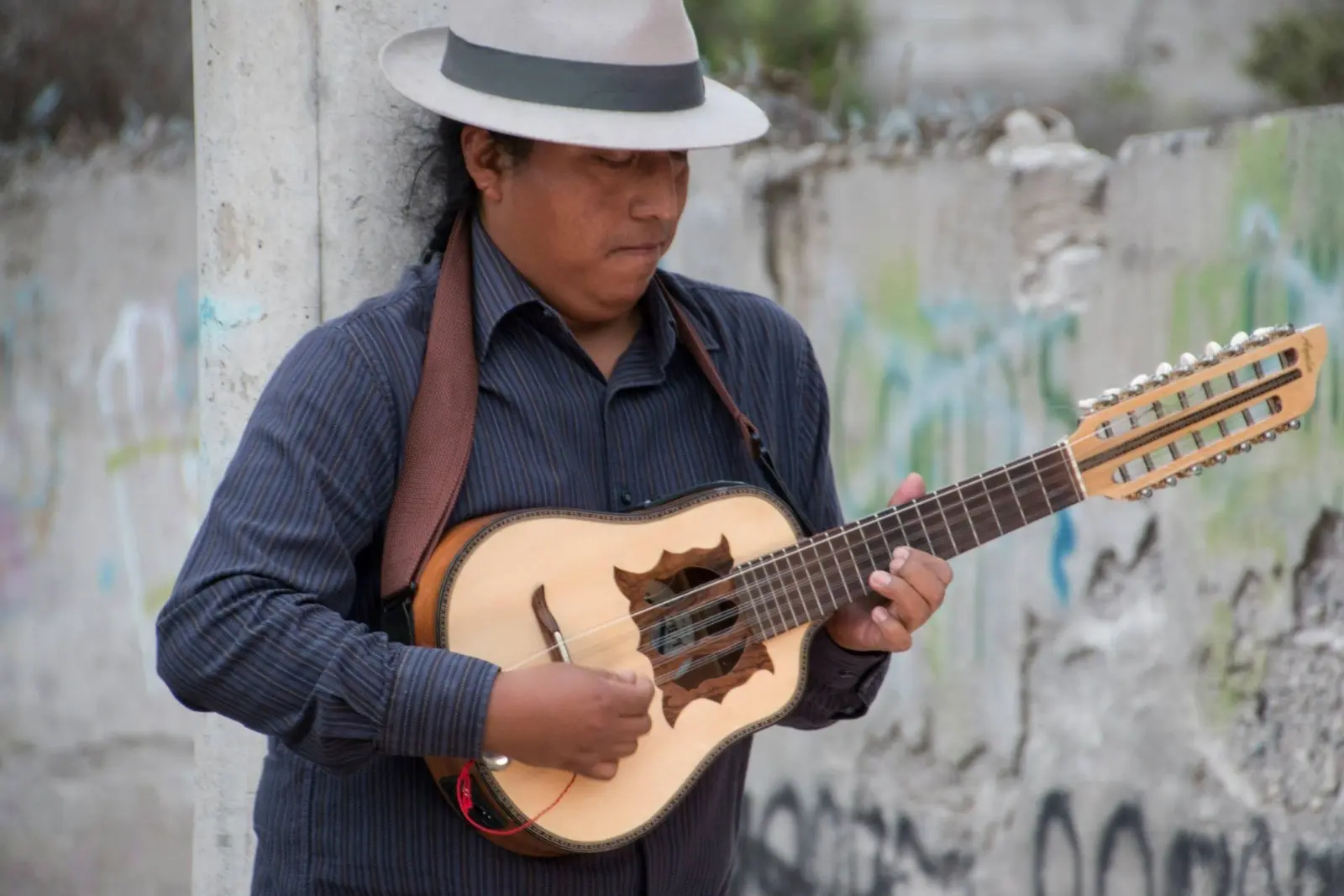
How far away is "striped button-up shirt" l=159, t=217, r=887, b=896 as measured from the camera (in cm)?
212

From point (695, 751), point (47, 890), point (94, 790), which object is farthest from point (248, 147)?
point (47, 890)

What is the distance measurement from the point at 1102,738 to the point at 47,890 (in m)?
3.43

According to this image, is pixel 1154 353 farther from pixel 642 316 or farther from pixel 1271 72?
pixel 642 316

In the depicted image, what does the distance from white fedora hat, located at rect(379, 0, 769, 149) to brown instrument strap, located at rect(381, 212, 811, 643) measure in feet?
0.90

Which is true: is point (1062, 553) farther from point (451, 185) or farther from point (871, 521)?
point (451, 185)

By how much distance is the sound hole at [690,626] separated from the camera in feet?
7.88

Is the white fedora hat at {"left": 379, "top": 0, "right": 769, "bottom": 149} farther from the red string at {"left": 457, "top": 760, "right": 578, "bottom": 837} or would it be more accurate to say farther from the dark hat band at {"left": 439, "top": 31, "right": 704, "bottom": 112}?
the red string at {"left": 457, "top": 760, "right": 578, "bottom": 837}

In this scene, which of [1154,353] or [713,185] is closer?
[1154,353]

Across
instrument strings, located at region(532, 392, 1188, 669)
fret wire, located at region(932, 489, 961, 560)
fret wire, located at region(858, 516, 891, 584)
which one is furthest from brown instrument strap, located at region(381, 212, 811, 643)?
fret wire, located at region(932, 489, 961, 560)

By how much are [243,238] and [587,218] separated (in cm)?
71

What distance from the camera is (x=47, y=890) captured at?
5.51 meters

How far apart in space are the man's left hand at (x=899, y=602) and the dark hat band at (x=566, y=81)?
700 millimetres

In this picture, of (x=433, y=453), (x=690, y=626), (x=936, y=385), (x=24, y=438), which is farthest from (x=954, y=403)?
(x=24, y=438)

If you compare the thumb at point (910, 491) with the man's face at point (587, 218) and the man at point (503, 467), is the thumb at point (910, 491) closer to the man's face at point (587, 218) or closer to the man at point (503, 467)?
the man at point (503, 467)
